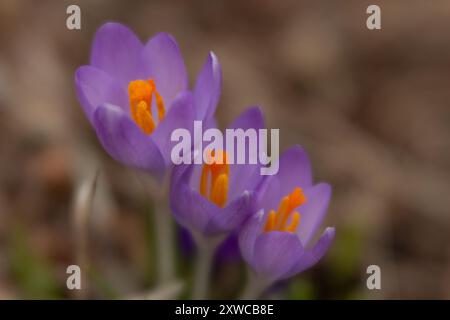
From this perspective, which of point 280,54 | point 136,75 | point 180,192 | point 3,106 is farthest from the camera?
point 280,54

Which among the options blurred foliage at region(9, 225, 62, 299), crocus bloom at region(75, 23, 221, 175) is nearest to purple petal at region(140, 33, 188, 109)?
crocus bloom at region(75, 23, 221, 175)

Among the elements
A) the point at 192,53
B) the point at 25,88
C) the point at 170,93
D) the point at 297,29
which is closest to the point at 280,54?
the point at 297,29

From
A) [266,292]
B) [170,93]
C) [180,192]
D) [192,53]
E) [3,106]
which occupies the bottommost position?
[266,292]

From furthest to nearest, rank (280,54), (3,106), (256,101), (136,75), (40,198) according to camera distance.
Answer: (280,54)
(256,101)
(3,106)
(40,198)
(136,75)

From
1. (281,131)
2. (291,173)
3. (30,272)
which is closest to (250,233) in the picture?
(291,173)

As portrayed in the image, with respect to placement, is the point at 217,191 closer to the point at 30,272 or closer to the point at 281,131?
the point at 30,272

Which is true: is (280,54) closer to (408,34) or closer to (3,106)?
(408,34)

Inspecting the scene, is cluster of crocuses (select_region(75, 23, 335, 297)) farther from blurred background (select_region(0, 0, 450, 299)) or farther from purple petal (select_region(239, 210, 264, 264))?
blurred background (select_region(0, 0, 450, 299))

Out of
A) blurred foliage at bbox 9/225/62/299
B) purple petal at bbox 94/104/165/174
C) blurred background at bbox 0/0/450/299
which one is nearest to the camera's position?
purple petal at bbox 94/104/165/174
